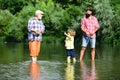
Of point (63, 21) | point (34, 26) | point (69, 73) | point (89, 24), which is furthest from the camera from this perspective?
point (63, 21)

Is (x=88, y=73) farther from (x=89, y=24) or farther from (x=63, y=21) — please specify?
(x=63, y=21)

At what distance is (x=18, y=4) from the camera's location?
73062 millimetres

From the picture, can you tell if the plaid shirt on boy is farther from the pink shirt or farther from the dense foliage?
the dense foliage

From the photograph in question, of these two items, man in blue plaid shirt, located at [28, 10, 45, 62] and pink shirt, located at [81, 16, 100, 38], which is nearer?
man in blue plaid shirt, located at [28, 10, 45, 62]

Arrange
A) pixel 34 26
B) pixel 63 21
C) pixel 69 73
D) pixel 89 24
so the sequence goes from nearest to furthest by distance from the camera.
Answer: pixel 69 73 < pixel 34 26 < pixel 89 24 < pixel 63 21

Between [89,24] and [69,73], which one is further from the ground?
[89,24]

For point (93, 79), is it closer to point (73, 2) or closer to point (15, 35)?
point (15, 35)

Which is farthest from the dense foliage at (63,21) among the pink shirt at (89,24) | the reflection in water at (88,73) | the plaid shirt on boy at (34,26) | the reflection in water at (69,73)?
the reflection in water at (69,73)

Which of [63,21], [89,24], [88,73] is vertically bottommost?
[88,73]

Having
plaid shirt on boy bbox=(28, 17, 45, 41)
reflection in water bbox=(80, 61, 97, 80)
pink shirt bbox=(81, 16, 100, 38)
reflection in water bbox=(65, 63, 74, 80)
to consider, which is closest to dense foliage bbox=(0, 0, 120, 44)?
pink shirt bbox=(81, 16, 100, 38)

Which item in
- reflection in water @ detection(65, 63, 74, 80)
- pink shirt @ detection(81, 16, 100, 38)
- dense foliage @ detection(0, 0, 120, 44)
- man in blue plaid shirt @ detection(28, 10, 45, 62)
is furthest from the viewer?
dense foliage @ detection(0, 0, 120, 44)

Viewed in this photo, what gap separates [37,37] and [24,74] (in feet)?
15.1

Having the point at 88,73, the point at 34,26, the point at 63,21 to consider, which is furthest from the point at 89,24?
the point at 63,21

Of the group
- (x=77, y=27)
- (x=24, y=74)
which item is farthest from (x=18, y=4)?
(x=24, y=74)
